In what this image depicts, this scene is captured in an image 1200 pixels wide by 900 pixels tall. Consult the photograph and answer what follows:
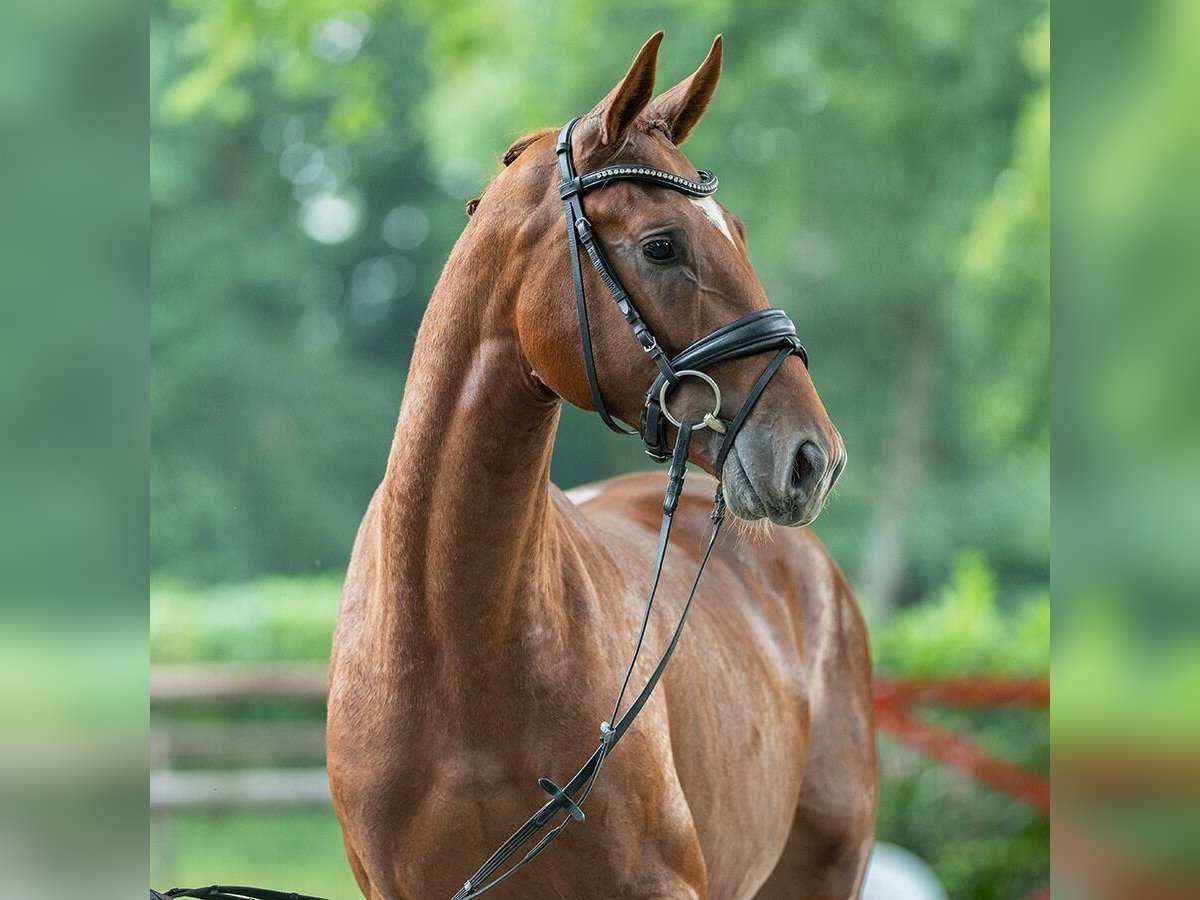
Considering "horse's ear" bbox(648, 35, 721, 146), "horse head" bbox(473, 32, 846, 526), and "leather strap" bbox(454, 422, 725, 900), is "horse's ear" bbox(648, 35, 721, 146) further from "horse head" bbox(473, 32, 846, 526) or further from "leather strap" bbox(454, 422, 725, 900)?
"leather strap" bbox(454, 422, 725, 900)

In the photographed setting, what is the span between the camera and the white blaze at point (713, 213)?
228cm

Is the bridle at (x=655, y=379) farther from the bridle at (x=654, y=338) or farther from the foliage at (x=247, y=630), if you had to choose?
the foliage at (x=247, y=630)

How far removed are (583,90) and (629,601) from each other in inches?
346

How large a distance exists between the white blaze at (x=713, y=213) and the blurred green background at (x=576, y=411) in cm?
556

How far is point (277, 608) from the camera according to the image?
9977 millimetres

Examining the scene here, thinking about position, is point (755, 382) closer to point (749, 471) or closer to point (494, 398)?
point (749, 471)

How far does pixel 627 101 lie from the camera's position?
2.25 m

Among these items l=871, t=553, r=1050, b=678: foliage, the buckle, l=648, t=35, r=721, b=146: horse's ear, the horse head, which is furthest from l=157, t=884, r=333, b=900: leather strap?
l=871, t=553, r=1050, b=678: foliage

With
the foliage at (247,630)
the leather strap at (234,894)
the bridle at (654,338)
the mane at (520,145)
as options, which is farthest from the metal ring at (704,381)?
the foliage at (247,630)

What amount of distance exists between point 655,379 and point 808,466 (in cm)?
30

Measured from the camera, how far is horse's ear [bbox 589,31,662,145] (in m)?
2.18

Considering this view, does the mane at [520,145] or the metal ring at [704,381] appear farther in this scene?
the mane at [520,145]

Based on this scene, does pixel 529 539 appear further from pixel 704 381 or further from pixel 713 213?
pixel 713 213
